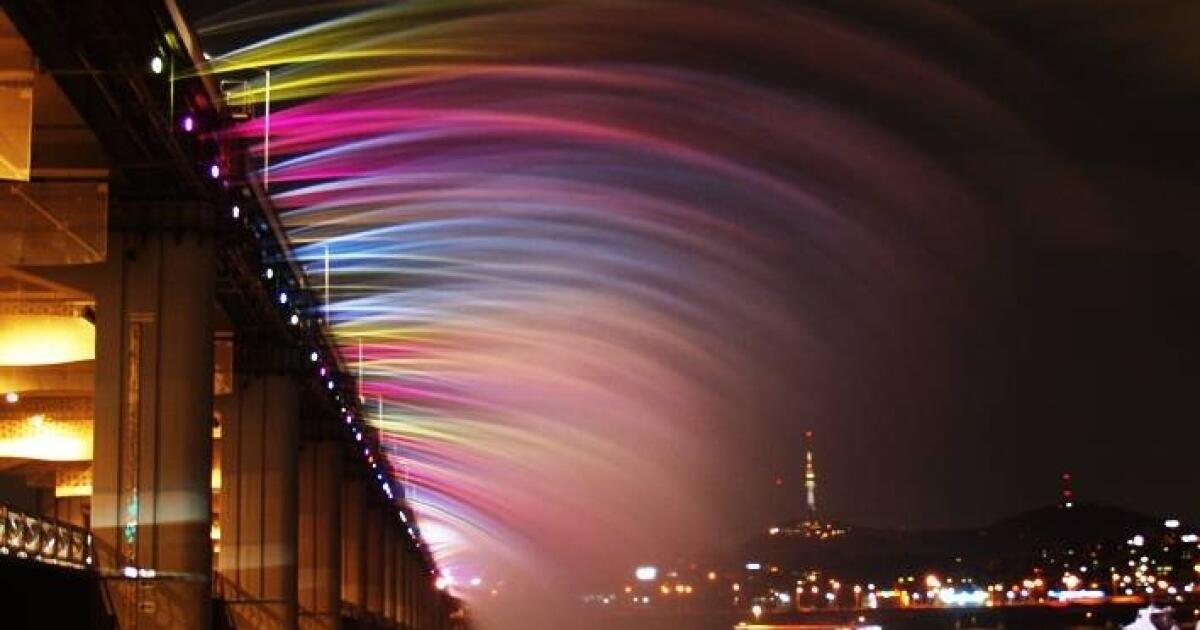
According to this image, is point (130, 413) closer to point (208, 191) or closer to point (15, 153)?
point (208, 191)

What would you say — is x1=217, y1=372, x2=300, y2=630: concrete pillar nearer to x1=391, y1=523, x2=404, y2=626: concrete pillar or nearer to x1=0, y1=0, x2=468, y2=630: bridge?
x1=0, y1=0, x2=468, y2=630: bridge

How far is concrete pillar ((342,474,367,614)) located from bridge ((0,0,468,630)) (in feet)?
88.0

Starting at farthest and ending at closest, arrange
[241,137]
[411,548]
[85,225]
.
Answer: [411,548] → [241,137] → [85,225]

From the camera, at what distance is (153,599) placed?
120 feet

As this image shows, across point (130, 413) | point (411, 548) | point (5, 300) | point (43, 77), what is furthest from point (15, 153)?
point (411, 548)

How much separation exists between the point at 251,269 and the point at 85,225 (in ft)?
27.2

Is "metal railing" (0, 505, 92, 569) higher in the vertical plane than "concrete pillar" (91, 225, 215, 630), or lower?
lower

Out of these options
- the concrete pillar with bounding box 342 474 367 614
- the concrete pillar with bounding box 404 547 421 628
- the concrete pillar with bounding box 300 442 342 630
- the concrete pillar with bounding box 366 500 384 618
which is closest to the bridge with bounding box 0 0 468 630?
the concrete pillar with bounding box 300 442 342 630

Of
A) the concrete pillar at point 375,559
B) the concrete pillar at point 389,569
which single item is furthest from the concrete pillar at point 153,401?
the concrete pillar at point 389,569

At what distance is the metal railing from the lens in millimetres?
28359

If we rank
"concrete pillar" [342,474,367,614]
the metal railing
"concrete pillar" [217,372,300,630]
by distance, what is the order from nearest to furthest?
the metal railing < "concrete pillar" [217,372,300,630] < "concrete pillar" [342,474,367,614]

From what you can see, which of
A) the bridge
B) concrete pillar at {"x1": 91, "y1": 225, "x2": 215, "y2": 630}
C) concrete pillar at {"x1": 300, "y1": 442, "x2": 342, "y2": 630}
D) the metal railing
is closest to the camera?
the metal railing

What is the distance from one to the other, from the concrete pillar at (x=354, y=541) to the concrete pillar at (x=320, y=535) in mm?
12078

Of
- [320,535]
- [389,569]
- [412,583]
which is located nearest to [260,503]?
[320,535]
